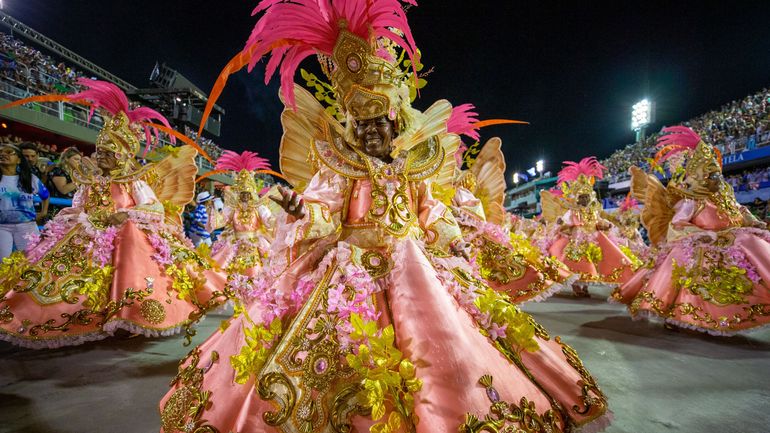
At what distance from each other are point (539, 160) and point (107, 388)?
166ft

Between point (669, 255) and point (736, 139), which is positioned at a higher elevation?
point (736, 139)

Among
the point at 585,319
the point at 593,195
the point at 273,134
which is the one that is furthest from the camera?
the point at 273,134

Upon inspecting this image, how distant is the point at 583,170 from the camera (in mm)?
8250

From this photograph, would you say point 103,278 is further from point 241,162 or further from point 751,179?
point 751,179

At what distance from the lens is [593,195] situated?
796 cm

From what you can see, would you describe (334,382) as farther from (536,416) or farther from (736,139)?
(736,139)

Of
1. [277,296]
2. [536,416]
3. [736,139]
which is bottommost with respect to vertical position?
[536,416]

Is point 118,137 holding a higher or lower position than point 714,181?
higher

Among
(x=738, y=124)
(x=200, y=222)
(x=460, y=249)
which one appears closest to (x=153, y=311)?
(x=460, y=249)

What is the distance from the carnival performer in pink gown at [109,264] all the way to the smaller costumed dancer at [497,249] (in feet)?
10.7

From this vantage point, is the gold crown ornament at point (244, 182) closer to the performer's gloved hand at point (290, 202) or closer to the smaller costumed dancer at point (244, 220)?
the smaller costumed dancer at point (244, 220)

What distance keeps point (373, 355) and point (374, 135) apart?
4.47ft

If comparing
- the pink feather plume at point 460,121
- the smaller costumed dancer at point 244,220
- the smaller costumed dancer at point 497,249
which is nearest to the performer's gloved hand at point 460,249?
the smaller costumed dancer at point 497,249

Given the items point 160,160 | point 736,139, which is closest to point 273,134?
point 160,160
